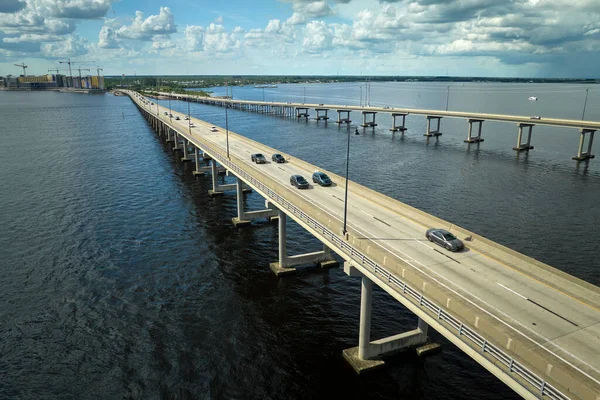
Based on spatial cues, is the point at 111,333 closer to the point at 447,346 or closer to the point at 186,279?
the point at 186,279

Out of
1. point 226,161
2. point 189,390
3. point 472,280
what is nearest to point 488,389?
point 472,280

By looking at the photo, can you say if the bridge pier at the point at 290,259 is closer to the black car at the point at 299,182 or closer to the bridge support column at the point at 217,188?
the black car at the point at 299,182

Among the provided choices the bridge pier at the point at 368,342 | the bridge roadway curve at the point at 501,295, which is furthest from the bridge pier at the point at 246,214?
the bridge pier at the point at 368,342

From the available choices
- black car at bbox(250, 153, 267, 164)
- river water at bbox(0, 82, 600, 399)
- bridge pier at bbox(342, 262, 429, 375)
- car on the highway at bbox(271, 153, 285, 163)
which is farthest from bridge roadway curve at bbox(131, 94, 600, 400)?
black car at bbox(250, 153, 267, 164)

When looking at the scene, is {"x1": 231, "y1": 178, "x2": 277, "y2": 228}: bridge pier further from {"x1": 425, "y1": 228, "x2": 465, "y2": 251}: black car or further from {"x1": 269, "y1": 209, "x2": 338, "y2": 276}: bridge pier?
{"x1": 425, "y1": 228, "x2": 465, "y2": 251}: black car

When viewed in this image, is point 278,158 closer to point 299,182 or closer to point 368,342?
point 299,182

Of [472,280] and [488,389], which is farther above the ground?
[472,280]
